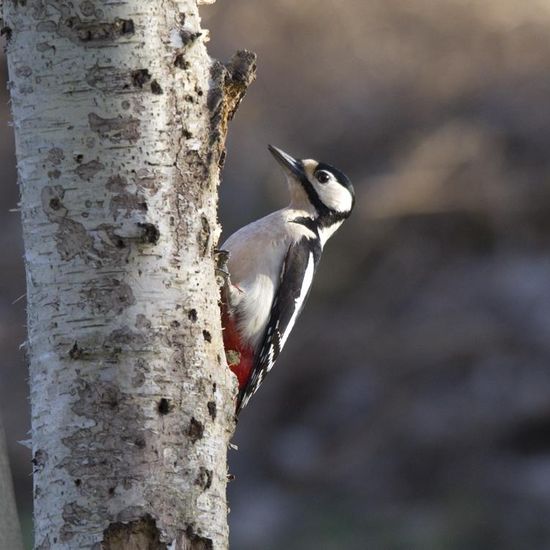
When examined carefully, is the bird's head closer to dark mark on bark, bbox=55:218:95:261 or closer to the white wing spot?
the white wing spot

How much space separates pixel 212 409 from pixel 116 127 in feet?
1.86

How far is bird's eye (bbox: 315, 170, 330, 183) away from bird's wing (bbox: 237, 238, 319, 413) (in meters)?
0.29

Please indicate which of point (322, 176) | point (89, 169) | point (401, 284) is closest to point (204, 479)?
point (89, 169)

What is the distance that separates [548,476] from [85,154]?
530cm

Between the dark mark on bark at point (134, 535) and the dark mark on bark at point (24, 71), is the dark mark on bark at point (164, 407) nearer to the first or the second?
the dark mark on bark at point (134, 535)

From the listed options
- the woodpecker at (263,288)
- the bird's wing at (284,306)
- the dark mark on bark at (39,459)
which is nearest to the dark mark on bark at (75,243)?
the dark mark on bark at (39,459)

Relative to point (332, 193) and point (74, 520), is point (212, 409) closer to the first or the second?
point (74, 520)

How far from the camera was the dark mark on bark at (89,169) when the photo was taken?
2.27 m

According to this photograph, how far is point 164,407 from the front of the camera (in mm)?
2283

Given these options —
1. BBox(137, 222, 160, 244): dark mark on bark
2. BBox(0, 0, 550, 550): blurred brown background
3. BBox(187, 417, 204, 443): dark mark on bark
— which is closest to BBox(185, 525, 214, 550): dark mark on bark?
BBox(187, 417, 204, 443): dark mark on bark

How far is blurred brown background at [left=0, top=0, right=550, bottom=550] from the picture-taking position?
703 centimetres

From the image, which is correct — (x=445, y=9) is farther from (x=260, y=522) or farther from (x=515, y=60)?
(x=260, y=522)

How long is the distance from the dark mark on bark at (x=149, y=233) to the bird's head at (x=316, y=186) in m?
1.86

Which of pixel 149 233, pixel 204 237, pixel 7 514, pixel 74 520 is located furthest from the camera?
pixel 204 237
